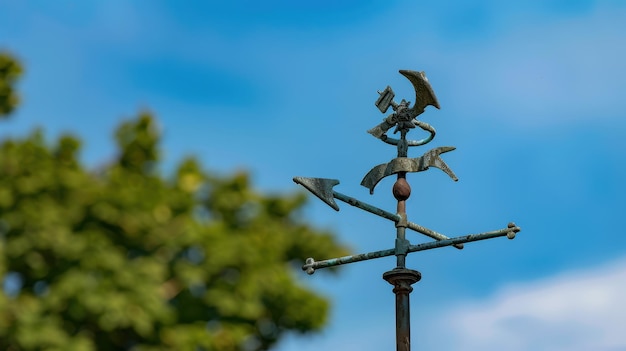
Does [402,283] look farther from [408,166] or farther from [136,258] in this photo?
[136,258]

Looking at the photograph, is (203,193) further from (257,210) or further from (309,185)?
(309,185)

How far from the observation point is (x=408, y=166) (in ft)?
31.0

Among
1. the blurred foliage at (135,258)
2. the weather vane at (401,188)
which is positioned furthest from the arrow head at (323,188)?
the blurred foliage at (135,258)

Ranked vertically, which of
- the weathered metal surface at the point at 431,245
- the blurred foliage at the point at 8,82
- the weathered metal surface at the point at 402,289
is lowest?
the weathered metal surface at the point at 402,289

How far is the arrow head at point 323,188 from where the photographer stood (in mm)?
9553

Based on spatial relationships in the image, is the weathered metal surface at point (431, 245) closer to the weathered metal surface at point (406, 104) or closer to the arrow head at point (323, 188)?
the arrow head at point (323, 188)

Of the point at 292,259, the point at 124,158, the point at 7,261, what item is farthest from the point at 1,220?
the point at 292,259

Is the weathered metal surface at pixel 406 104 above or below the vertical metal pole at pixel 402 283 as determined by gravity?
above

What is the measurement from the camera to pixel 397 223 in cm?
918

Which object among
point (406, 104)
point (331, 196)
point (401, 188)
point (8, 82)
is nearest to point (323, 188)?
point (331, 196)

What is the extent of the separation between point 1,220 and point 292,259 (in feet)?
12.0

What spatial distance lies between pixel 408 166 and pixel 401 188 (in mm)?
246

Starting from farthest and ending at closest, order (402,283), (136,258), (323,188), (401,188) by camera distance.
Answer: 1. (136,258)
2. (323,188)
3. (401,188)
4. (402,283)

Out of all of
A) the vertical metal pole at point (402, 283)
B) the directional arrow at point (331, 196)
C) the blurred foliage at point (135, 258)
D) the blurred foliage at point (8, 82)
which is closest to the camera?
the vertical metal pole at point (402, 283)
